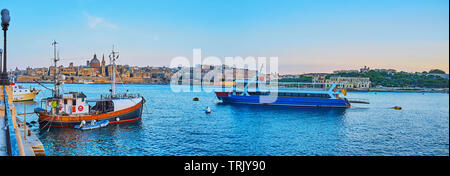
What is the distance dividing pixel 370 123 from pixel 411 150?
1019cm

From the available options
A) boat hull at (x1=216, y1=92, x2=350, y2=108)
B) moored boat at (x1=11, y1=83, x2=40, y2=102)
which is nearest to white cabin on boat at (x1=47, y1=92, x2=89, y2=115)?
boat hull at (x1=216, y1=92, x2=350, y2=108)

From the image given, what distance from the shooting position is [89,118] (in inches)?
838

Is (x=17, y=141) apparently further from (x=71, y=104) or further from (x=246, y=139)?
(x=71, y=104)

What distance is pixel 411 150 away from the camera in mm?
17078

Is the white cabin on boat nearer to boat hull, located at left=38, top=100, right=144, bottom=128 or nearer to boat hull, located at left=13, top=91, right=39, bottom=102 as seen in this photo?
boat hull, located at left=38, top=100, right=144, bottom=128

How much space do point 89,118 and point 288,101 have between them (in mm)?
28052

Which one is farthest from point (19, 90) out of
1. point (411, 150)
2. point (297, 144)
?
point (411, 150)

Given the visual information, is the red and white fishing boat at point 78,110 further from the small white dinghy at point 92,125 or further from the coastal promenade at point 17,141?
the coastal promenade at point 17,141

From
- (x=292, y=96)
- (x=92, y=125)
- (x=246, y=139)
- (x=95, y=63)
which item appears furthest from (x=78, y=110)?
(x=95, y=63)

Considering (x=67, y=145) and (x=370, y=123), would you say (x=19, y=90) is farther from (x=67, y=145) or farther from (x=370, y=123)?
(x=370, y=123)

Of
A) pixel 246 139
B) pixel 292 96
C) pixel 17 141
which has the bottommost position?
pixel 246 139

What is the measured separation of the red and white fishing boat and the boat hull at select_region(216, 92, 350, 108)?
21633 mm

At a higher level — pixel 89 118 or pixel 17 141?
pixel 17 141

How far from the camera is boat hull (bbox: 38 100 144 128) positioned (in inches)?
792
